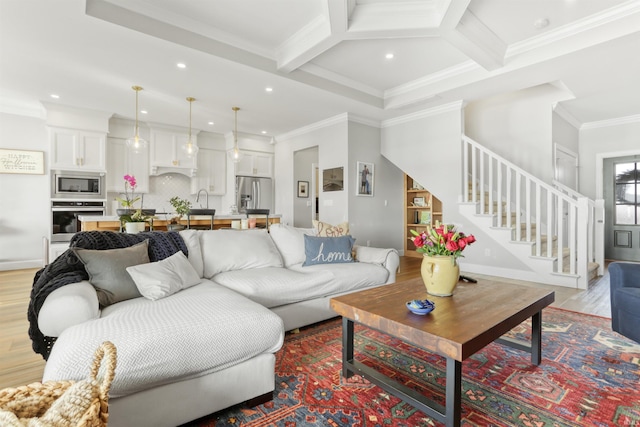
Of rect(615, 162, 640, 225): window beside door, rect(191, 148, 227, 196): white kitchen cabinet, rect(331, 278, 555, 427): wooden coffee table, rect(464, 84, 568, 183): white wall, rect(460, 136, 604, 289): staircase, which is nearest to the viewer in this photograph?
rect(331, 278, 555, 427): wooden coffee table

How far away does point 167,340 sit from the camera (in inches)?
54.3

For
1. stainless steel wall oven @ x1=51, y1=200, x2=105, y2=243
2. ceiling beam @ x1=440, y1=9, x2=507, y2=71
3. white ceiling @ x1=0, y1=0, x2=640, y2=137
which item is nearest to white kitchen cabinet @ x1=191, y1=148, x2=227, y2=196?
white ceiling @ x1=0, y1=0, x2=640, y2=137

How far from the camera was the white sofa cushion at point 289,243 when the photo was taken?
126 inches

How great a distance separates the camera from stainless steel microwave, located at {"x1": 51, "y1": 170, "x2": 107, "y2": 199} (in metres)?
5.13

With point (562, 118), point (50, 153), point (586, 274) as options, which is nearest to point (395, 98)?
point (562, 118)

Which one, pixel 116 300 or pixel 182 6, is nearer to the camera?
pixel 116 300

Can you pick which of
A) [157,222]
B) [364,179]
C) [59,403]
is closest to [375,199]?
[364,179]

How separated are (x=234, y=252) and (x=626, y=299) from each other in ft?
9.72

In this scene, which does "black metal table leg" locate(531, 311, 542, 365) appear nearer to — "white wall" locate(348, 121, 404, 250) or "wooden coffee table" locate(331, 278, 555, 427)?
"wooden coffee table" locate(331, 278, 555, 427)

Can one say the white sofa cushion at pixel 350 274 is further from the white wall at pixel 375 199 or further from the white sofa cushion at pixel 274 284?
the white wall at pixel 375 199

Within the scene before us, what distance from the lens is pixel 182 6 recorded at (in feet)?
9.70

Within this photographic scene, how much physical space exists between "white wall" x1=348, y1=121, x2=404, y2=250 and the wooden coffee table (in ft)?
11.6

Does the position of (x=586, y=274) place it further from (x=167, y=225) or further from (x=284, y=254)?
(x=167, y=225)

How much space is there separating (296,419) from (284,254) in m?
1.82
